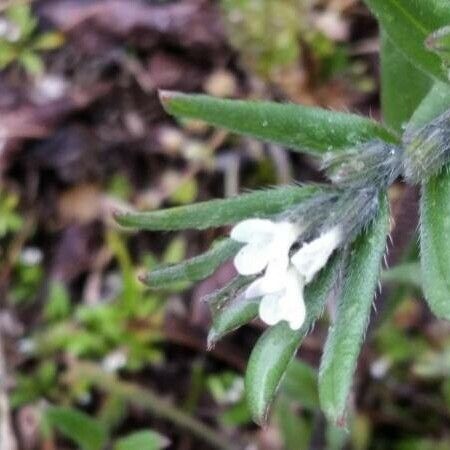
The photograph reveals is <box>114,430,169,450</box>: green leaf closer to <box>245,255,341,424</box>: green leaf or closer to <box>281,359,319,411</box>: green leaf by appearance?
<box>281,359,319,411</box>: green leaf

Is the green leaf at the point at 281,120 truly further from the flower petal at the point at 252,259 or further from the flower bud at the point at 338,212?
the flower petal at the point at 252,259

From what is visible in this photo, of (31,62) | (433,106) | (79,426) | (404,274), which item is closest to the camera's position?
(433,106)

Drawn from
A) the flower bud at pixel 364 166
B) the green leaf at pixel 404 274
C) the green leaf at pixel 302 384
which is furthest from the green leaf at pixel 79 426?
the flower bud at pixel 364 166

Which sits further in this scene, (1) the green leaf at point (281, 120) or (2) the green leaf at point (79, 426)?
(2) the green leaf at point (79, 426)

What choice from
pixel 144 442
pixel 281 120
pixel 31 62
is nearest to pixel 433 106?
pixel 281 120

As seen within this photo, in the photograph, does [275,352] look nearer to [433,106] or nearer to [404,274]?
[433,106]
